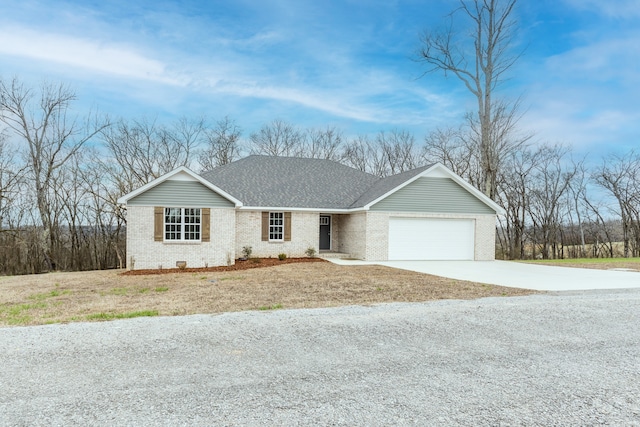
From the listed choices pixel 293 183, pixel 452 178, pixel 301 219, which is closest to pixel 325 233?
pixel 301 219

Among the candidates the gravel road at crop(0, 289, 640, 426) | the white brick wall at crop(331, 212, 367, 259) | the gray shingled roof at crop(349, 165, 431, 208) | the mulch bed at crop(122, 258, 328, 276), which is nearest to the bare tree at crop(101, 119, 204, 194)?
the mulch bed at crop(122, 258, 328, 276)

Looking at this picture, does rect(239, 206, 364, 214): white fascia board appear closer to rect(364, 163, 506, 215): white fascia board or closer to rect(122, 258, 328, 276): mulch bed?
rect(364, 163, 506, 215): white fascia board

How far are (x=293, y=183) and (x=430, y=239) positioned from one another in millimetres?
7510

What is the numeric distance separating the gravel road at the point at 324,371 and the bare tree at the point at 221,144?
1048 inches

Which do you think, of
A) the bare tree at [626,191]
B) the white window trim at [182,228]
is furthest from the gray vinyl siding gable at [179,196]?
the bare tree at [626,191]

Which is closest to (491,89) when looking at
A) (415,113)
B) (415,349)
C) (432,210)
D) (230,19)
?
(415,113)

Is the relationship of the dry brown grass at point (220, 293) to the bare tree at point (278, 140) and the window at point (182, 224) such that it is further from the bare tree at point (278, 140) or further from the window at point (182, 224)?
the bare tree at point (278, 140)

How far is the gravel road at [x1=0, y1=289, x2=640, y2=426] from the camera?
11.7ft

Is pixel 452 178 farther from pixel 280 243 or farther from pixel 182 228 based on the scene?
pixel 182 228

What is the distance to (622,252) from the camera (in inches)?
1340

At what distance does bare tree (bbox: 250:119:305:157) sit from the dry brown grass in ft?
70.0

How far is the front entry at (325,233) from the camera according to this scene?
22.5m

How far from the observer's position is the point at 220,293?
Answer: 9953mm

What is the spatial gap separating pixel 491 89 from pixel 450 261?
1307 centimetres
